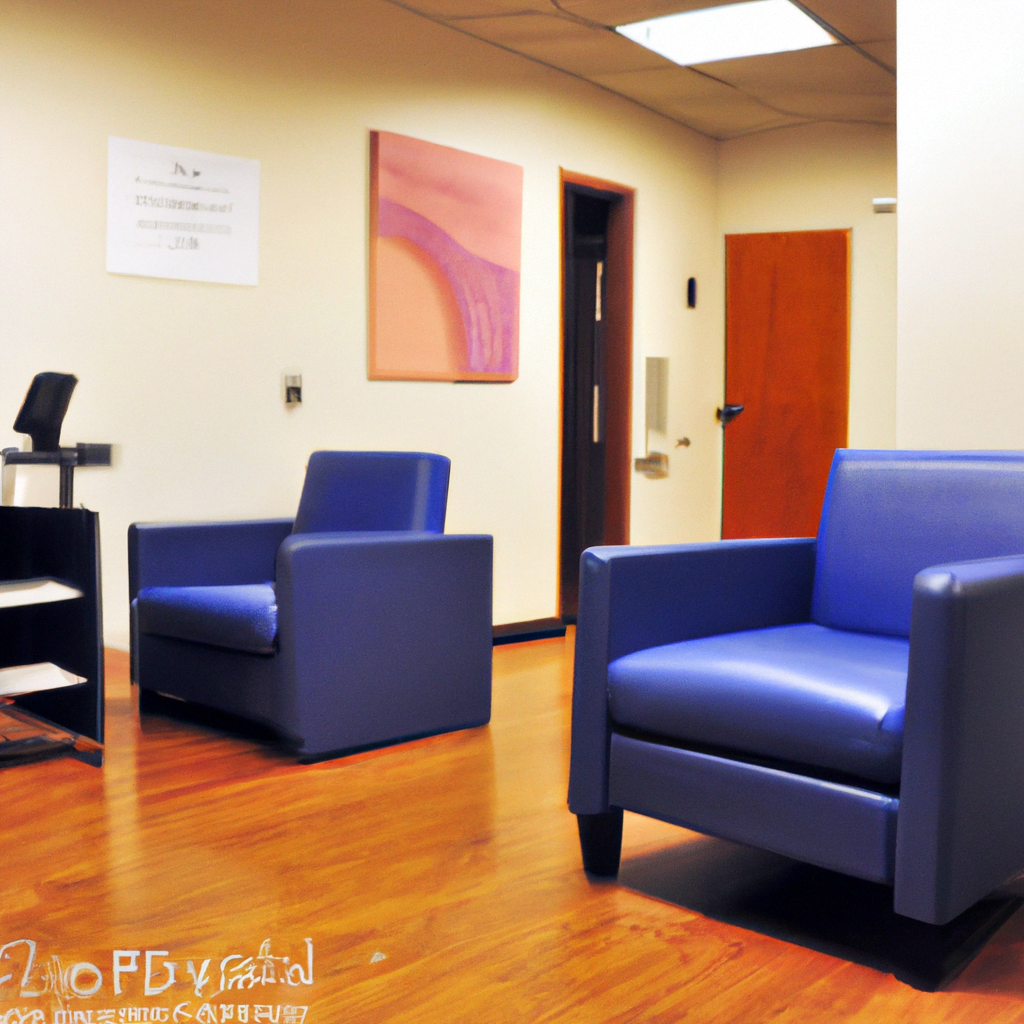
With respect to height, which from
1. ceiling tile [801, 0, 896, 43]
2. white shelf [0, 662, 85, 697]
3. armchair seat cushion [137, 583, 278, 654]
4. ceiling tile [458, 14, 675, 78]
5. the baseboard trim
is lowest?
the baseboard trim

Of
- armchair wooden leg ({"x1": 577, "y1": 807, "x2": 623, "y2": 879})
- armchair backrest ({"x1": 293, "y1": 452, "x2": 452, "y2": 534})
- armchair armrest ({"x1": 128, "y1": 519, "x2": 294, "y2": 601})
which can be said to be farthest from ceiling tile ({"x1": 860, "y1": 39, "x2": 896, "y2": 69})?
armchair wooden leg ({"x1": 577, "y1": 807, "x2": 623, "y2": 879})

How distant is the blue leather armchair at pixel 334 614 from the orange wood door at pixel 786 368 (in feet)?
11.2

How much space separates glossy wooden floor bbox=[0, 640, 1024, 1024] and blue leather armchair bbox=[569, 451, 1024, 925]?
157mm

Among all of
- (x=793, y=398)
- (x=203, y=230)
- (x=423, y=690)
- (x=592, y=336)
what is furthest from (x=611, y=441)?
(x=423, y=690)

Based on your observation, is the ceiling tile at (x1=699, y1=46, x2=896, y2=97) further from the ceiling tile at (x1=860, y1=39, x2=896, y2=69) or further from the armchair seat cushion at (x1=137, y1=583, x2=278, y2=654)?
the armchair seat cushion at (x1=137, y1=583, x2=278, y2=654)

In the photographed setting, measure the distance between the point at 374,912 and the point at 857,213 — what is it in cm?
531

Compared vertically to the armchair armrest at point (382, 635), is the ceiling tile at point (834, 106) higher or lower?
higher

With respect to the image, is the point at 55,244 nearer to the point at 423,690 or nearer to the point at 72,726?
the point at 72,726

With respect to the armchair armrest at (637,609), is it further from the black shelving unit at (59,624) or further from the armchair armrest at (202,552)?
the armchair armrest at (202,552)

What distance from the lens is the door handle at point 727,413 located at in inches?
255

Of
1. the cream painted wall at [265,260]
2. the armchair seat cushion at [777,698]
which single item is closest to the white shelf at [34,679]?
the cream painted wall at [265,260]

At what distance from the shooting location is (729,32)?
486 cm

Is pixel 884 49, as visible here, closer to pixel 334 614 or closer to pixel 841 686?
pixel 334 614

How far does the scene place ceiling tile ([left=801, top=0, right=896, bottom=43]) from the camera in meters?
4.48
